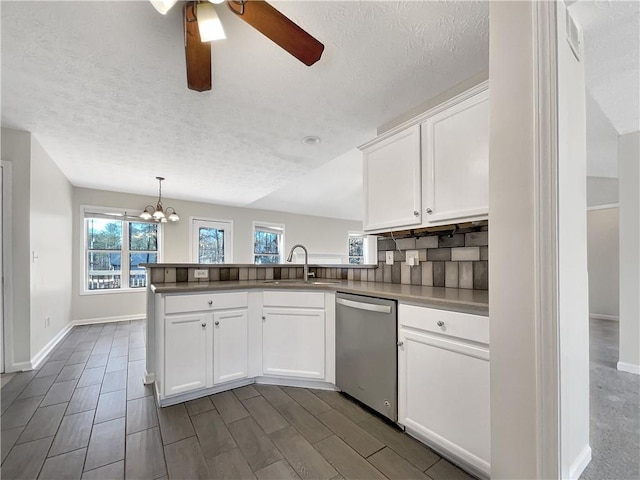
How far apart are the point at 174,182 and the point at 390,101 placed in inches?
147

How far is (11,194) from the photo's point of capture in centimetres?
280

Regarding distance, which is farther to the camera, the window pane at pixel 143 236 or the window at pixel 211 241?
the window at pixel 211 241

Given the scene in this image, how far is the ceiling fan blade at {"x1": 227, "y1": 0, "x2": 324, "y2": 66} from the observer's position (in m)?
1.24

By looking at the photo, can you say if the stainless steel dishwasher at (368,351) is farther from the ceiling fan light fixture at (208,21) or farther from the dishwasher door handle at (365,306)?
the ceiling fan light fixture at (208,21)

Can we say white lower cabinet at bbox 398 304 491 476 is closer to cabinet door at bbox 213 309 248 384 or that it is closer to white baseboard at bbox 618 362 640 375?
cabinet door at bbox 213 309 248 384

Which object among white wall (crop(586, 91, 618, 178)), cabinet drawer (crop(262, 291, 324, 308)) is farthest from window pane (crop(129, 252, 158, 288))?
white wall (crop(586, 91, 618, 178))

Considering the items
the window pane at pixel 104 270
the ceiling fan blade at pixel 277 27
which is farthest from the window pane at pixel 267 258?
the ceiling fan blade at pixel 277 27

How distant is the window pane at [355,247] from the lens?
8.77m

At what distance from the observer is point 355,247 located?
8.92 m

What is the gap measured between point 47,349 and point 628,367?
6036 millimetres

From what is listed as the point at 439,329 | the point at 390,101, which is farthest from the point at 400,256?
the point at 390,101

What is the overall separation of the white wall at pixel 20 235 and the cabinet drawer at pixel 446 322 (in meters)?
3.62

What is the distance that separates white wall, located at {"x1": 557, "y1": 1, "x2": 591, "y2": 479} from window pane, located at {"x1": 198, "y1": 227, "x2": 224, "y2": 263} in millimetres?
6146

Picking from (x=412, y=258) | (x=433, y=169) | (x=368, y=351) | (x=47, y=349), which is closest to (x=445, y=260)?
(x=412, y=258)
